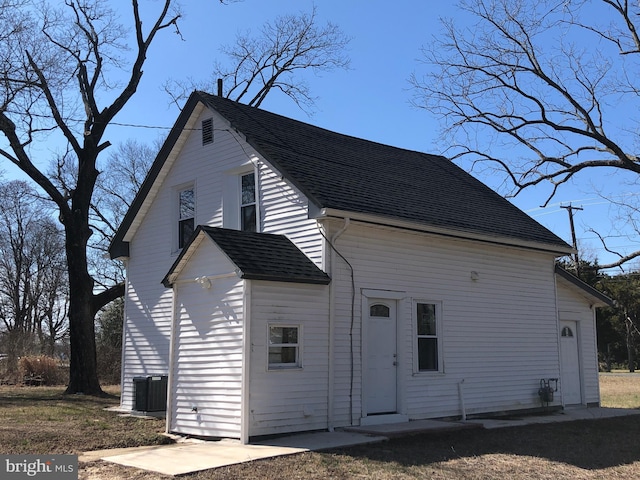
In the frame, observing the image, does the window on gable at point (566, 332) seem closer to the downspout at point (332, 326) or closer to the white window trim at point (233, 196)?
the downspout at point (332, 326)

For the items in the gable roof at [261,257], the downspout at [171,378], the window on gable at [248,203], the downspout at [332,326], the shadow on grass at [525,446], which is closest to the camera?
the shadow on grass at [525,446]

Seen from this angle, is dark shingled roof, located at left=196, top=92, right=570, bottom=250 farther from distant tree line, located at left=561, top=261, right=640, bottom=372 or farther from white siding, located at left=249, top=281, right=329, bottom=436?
distant tree line, located at left=561, top=261, right=640, bottom=372

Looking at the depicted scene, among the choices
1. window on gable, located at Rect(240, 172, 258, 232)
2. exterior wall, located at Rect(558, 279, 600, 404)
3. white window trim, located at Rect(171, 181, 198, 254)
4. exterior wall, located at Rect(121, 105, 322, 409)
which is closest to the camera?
exterior wall, located at Rect(121, 105, 322, 409)

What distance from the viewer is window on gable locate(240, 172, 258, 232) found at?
540 inches

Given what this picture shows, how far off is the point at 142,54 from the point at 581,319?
1658cm

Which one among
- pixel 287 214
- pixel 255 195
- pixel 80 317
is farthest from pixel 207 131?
pixel 80 317

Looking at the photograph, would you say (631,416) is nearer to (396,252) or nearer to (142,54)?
(396,252)

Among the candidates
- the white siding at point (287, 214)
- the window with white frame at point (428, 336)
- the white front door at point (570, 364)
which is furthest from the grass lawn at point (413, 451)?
the white siding at point (287, 214)

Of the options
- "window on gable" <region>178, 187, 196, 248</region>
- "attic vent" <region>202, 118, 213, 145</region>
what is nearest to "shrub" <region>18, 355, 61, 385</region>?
"window on gable" <region>178, 187, 196, 248</region>

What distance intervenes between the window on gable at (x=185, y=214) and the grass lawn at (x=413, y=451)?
4328mm

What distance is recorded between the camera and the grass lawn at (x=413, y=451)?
8438mm

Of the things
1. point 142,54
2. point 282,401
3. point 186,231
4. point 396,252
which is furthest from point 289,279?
point 142,54

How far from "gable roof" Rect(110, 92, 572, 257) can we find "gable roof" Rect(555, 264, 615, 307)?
0.73 m

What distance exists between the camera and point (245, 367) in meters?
10.4
